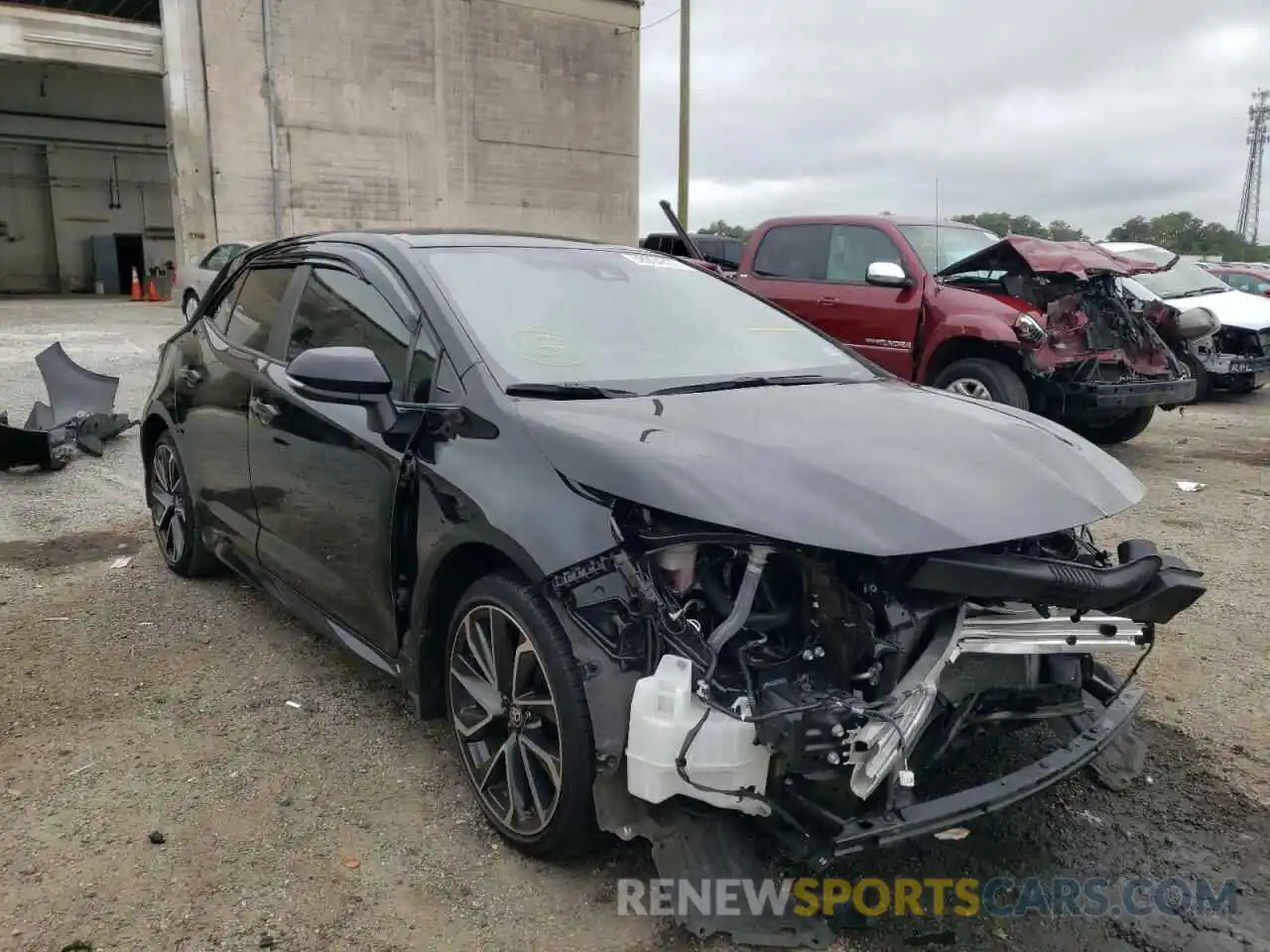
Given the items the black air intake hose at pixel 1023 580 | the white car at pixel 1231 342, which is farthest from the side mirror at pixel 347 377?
the white car at pixel 1231 342

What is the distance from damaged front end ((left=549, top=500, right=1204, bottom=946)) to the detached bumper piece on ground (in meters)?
6.17

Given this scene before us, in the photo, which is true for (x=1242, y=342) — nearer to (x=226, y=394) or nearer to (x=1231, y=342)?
(x=1231, y=342)

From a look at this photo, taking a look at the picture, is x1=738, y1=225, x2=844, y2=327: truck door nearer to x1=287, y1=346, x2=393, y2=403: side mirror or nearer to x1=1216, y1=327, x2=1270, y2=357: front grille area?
x1=1216, y1=327, x2=1270, y2=357: front grille area

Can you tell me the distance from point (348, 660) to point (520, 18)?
82.7 feet

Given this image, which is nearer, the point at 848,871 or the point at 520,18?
the point at 848,871

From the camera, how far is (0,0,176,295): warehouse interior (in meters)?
29.5

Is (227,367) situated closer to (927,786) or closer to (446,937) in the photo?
(446,937)

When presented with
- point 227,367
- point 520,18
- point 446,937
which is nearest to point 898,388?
point 446,937

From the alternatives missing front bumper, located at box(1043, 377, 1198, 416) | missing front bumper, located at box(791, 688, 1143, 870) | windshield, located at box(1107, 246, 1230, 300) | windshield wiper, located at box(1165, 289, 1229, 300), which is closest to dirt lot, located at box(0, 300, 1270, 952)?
missing front bumper, located at box(791, 688, 1143, 870)

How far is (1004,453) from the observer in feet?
8.45

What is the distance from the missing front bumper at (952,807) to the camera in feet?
6.89

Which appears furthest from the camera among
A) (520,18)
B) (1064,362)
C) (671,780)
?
(520,18)

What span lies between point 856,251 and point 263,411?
19.9 feet

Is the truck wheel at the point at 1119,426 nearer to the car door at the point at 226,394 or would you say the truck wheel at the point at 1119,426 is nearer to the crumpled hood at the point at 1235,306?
the crumpled hood at the point at 1235,306
